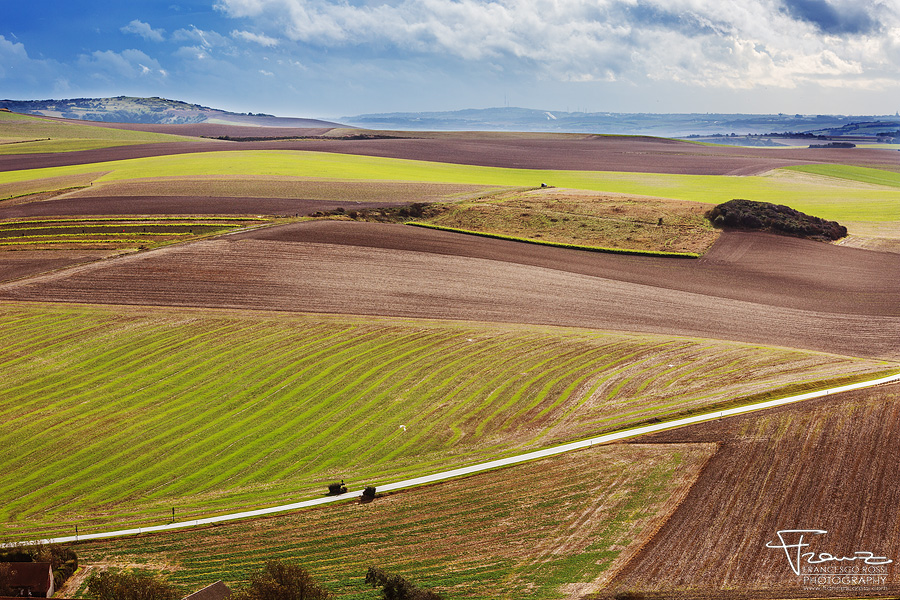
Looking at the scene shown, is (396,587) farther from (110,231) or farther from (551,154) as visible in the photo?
(551,154)

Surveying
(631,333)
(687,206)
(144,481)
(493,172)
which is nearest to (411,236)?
(631,333)

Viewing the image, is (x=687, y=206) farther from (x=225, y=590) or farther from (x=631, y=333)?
(x=225, y=590)

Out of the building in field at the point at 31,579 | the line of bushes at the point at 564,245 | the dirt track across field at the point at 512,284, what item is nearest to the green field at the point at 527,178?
the line of bushes at the point at 564,245

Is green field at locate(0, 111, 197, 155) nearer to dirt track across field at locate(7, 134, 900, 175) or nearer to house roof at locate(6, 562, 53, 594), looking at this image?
dirt track across field at locate(7, 134, 900, 175)

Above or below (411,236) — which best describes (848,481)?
below

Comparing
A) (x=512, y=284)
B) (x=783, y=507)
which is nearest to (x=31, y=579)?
(x=783, y=507)

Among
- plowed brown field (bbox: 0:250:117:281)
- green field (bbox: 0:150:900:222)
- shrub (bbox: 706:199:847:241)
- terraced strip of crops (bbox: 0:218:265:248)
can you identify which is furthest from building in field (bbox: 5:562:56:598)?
green field (bbox: 0:150:900:222)

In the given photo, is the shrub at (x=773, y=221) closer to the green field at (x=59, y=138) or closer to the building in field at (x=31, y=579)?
the building in field at (x=31, y=579)
